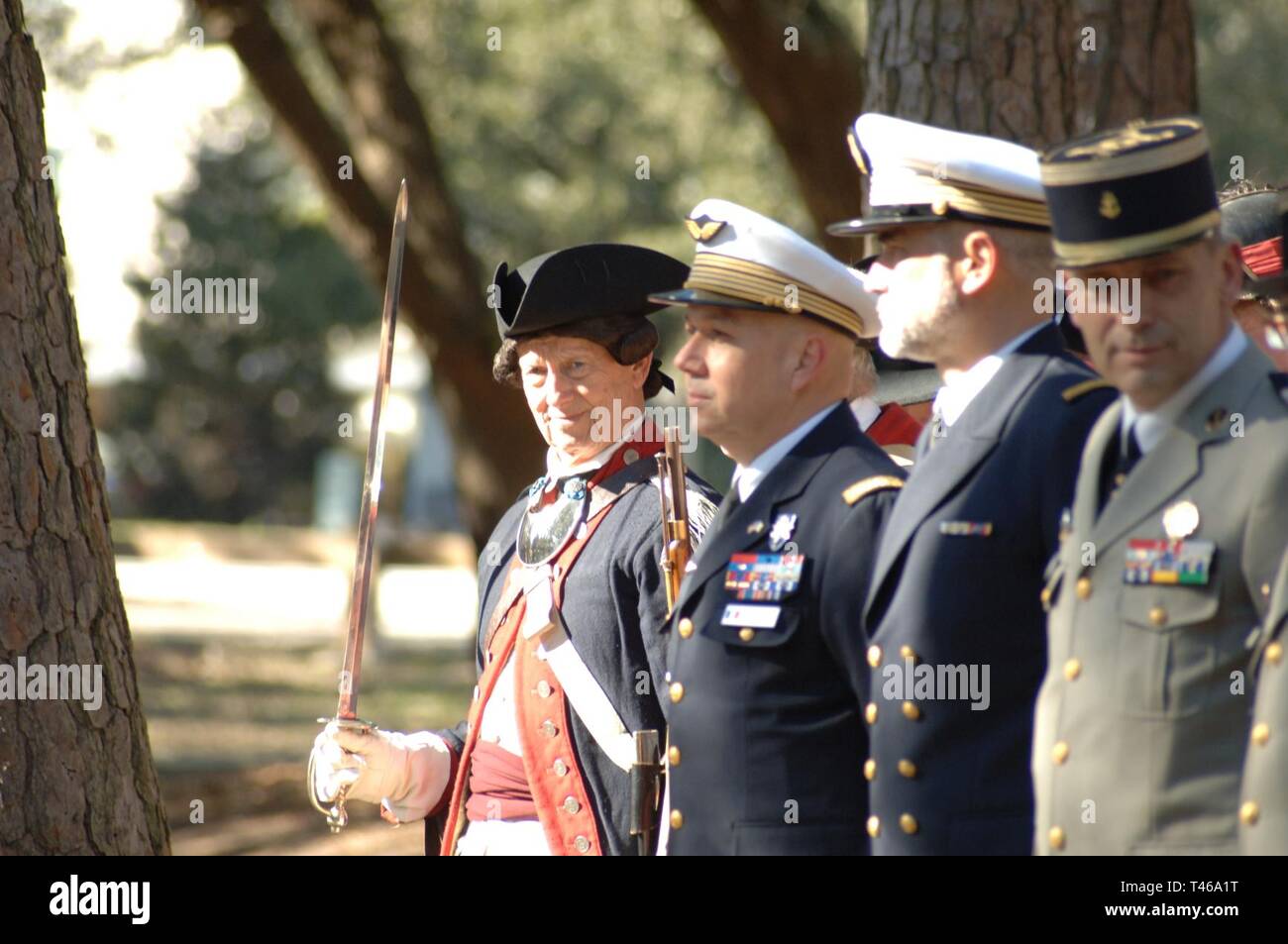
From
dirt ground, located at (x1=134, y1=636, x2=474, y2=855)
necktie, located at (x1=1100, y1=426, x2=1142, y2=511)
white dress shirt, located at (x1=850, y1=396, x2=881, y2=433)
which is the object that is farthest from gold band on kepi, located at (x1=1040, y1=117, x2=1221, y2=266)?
dirt ground, located at (x1=134, y1=636, x2=474, y2=855)

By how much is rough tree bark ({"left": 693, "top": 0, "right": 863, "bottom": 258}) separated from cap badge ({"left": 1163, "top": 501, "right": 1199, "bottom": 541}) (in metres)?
5.49

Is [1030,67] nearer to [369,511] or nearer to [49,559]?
[369,511]

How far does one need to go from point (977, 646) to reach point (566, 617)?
3.98 ft

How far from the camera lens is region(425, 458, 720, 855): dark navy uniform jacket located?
380 centimetres

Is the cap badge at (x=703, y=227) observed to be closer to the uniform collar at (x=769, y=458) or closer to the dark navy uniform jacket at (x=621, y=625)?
the uniform collar at (x=769, y=458)

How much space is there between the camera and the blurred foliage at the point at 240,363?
92.4ft

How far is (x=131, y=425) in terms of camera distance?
104ft

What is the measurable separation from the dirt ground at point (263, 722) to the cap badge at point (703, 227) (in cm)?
467

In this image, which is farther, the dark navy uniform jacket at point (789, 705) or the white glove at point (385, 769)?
the white glove at point (385, 769)

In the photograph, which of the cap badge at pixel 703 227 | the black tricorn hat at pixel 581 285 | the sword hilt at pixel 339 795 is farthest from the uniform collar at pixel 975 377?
the sword hilt at pixel 339 795

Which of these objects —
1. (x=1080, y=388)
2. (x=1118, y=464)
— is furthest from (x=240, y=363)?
(x=1118, y=464)

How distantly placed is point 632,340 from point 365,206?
5.30 m
